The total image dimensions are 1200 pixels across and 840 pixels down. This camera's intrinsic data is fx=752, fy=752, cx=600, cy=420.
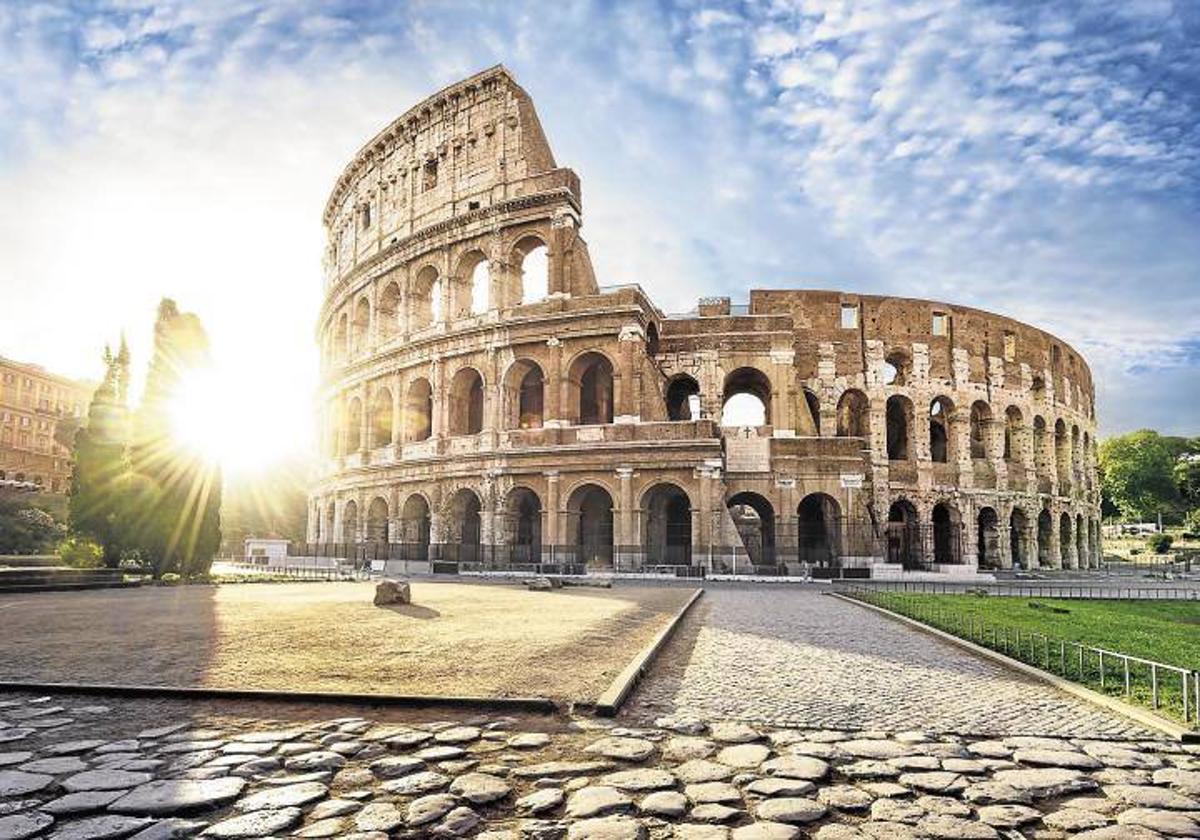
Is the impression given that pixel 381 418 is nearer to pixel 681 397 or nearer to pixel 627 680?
pixel 681 397

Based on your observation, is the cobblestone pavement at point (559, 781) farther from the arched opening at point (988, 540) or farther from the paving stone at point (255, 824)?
the arched opening at point (988, 540)

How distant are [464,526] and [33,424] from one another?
52467mm

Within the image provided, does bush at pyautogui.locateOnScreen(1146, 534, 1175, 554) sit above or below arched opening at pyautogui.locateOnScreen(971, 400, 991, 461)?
below

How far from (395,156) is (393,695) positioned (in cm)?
3665

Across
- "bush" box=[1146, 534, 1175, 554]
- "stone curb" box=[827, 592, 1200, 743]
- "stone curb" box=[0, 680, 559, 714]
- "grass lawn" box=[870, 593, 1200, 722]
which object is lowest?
"bush" box=[1146, 534, 1175, 554]

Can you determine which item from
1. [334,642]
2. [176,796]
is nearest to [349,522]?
[334,642]

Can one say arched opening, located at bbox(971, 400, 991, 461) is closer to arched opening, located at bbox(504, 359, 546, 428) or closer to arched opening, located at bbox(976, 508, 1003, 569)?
arched opening, located at bbox(976, 508, 1003, 569)

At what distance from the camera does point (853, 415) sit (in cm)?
3738

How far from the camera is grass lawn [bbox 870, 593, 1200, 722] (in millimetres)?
7543

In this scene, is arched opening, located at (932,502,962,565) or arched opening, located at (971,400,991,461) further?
arched opening, located at (971,400,991,461)

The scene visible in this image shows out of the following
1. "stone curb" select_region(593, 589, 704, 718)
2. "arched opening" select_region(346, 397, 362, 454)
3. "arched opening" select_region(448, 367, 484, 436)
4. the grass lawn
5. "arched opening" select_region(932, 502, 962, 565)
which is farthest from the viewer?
"arched opening" select_region(346, 397, 362, 454)

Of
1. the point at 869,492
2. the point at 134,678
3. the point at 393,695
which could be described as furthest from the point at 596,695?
the point at 869,492

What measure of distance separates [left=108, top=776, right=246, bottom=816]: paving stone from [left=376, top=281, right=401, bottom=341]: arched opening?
3377cm

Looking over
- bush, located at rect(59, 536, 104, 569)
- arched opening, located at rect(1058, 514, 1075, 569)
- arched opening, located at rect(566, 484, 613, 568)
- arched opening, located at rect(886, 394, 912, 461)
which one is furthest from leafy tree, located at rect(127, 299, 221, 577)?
arched opening, located at rect(1058, 514, 1075, 569)
